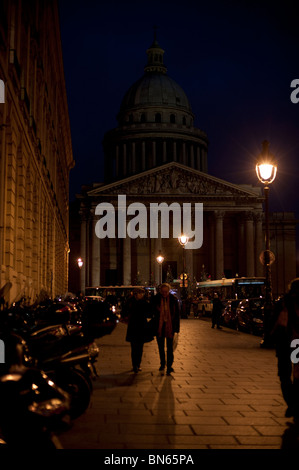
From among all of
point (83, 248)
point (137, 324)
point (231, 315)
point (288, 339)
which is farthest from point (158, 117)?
point (288, 339)

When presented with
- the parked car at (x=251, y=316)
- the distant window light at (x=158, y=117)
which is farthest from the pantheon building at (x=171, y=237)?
the parked car at (x=251, y=316)

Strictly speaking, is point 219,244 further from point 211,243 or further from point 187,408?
point 187,408

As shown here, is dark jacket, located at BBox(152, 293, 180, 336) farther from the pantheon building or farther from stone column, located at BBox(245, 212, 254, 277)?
stone column, located at BBox(245, 212, 254, 277)

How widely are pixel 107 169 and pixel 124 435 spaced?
94.8 m

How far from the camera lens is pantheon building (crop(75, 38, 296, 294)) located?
73.7m

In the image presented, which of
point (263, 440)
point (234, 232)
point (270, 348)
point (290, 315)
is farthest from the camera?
point (234, 232)

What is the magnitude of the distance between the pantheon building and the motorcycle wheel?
65.9 meters

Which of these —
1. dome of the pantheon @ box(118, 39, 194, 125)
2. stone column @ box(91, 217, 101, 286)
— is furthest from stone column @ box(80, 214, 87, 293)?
dome of the pantheon @ box(118, 39, 194, 125)

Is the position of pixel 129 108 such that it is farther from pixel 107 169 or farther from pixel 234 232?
pixel 234 232

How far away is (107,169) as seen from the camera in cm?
10025

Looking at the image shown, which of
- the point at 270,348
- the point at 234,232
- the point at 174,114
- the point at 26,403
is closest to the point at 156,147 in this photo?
the point at 174,114

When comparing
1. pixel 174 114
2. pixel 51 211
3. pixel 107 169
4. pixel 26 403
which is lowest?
pixel 26 403

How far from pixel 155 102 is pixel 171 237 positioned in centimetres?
2911
